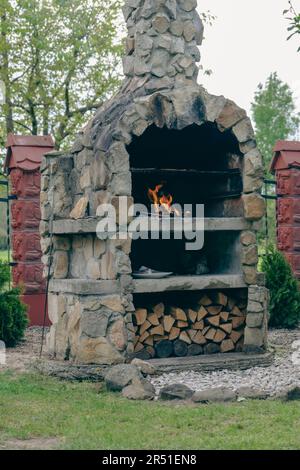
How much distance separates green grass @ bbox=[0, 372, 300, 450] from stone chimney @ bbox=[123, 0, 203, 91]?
11.9ft

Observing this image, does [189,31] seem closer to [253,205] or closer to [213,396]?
[253,205]

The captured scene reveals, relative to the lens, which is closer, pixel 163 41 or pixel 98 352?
pixel 98 352

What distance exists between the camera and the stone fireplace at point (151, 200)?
9.03m

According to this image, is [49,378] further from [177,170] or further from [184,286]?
[177,170]

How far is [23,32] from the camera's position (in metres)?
17.9

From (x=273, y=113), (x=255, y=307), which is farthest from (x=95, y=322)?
(x=273, y=113)

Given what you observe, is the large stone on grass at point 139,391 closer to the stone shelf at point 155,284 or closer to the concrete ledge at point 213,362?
the concrete ledge at point 213,362

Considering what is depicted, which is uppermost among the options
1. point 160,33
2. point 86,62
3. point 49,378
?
point 86,62

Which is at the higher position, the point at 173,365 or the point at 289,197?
the point at 289,197

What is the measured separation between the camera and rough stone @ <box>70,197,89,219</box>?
31.0 feet

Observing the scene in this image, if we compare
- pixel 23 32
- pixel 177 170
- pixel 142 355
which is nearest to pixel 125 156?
pixel 177 170

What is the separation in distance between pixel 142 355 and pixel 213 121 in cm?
267

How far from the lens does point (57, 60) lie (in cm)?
1859

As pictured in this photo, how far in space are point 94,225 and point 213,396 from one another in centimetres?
245
